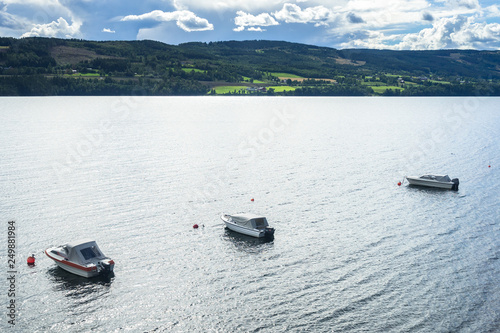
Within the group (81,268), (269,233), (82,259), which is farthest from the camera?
(269,233)

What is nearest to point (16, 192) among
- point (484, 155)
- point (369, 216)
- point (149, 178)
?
point (149, 178)

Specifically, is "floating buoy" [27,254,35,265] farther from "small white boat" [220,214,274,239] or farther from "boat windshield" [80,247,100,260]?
"small white boat" [220,214,274,239]

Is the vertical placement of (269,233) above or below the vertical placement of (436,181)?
below

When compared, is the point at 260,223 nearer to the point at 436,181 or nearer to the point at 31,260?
the point at 31,260

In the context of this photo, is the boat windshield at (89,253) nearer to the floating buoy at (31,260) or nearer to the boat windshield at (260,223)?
the floating buoy at (31,260)

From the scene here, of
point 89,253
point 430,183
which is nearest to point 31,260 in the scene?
point 89,253

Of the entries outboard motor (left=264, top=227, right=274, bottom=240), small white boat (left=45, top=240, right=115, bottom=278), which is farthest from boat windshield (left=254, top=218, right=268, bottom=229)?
small white boat (left=45, top=240, right=115, bottom=278)

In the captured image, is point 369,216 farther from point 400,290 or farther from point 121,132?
point 121,132
